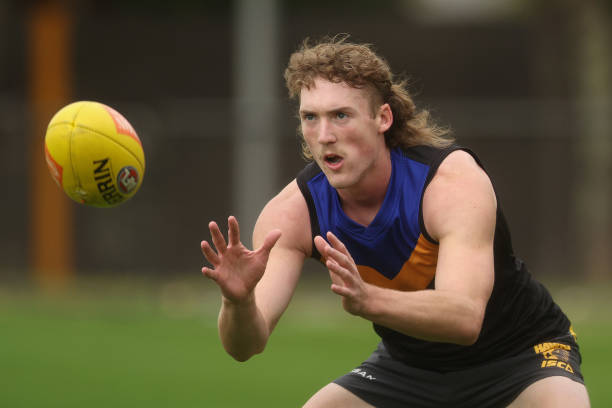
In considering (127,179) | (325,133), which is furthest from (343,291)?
(127,179)

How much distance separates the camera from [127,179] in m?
5.31

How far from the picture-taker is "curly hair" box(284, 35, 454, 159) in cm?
489

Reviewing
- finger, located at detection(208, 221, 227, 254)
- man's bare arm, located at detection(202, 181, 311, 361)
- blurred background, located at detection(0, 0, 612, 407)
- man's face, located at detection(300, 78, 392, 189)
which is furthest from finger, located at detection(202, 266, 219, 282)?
blurred background, located at detection(0, 0, 612, 407)

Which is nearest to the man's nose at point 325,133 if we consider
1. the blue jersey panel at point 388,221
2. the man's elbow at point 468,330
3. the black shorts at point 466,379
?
the blue jersey panel at point 388,221

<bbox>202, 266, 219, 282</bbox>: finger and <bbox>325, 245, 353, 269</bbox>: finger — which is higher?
<bbox>325, 245, 353, 269</bbox>: finger


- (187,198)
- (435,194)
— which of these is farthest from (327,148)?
(187,198)

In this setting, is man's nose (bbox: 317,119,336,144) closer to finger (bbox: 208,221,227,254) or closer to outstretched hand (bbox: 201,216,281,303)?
outstretched hand (bbox: 201,216,281,303)

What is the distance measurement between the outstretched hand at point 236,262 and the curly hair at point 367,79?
844 mm

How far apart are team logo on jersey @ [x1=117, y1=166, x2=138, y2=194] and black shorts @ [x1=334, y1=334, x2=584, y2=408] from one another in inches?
58.5

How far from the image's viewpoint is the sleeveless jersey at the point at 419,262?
5012mm

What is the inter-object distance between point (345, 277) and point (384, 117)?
1.20 m

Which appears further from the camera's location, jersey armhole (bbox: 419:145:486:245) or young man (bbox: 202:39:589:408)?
jersey armhole (bbox: 419:145:486:245)

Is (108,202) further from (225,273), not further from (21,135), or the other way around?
(21,135)

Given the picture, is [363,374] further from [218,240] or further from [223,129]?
[223,129]
